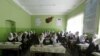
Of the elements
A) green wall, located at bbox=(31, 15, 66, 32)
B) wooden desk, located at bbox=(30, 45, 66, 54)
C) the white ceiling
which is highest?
the white ceiling

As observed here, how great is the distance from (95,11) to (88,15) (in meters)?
1.16

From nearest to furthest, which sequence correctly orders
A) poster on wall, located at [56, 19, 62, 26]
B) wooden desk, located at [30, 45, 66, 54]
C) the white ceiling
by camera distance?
1. wooden desk, located at [30, 45, 66, 54]
2. the white ceiling
3. poster on wall, located at [56, 19, 62, 26]

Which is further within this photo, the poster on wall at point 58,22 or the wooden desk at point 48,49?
the poster on wall at point 58,22

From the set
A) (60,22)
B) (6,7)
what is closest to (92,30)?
(6,7)

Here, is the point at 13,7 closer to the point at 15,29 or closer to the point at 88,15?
the point at 15,29

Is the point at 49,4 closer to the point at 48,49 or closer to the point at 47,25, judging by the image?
the point at 47,25

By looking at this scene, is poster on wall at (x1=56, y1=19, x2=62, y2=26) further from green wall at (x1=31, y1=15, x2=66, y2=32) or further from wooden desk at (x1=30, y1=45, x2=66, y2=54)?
wooden desk at (x1=30, y1=45, x2=66, y2=54)

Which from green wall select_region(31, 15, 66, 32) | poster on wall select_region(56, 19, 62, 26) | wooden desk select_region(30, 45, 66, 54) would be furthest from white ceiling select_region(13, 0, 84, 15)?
wooden desk select_region(30, 45, 66, 54)

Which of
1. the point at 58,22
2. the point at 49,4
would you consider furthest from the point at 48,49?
the point at 58,22

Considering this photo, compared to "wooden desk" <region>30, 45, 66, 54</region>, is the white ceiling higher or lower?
higher

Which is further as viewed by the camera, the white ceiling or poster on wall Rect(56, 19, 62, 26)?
poster on wall Rect(56, 19, 62, 26)

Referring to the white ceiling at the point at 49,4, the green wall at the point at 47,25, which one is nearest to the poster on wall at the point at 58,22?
the green wall at the point at 47,25

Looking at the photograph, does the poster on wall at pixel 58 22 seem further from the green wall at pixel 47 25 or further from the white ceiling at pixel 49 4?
the white ceiling at pixel 49 4

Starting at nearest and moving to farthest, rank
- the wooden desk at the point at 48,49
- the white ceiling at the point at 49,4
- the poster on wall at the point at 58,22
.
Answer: the wooden desk at the point at 48,49, the white ceiling at the point at 49,4, the poster on wall at the point at 58,22
